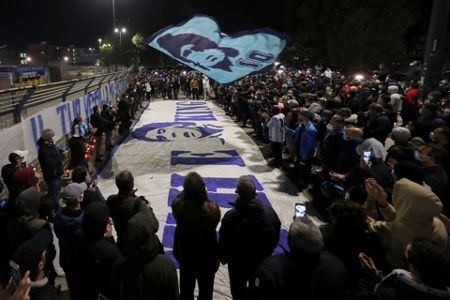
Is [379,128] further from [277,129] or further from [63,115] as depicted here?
[63,115]

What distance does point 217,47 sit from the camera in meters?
11.6

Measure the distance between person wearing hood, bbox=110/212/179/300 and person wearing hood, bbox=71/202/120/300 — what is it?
0.42 metres

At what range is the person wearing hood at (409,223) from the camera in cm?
326

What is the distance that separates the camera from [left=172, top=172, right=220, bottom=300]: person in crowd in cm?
376

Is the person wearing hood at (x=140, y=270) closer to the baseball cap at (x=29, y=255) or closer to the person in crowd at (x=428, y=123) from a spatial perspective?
the baseball cap at (x=29, y=255)

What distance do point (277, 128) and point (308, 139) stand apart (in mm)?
1725

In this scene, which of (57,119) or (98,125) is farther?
(98,125)

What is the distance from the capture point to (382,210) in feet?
12.6

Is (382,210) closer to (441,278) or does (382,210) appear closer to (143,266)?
(441,278)

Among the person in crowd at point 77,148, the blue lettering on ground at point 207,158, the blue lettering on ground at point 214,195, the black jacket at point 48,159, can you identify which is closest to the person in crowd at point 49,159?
the black jacket at point 48,159

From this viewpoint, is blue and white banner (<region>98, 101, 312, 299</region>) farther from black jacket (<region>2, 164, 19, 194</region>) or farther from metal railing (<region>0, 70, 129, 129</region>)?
black jacket (<region>2, 164, 19, 194</region>)

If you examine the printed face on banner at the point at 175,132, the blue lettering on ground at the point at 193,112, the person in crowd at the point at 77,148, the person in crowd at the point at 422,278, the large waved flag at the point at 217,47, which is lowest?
the printed face on banner at the point at 175,132

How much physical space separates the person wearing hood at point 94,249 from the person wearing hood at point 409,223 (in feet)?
8.02

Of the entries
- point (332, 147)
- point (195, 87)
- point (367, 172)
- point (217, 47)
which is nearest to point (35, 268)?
point (367, 172)
